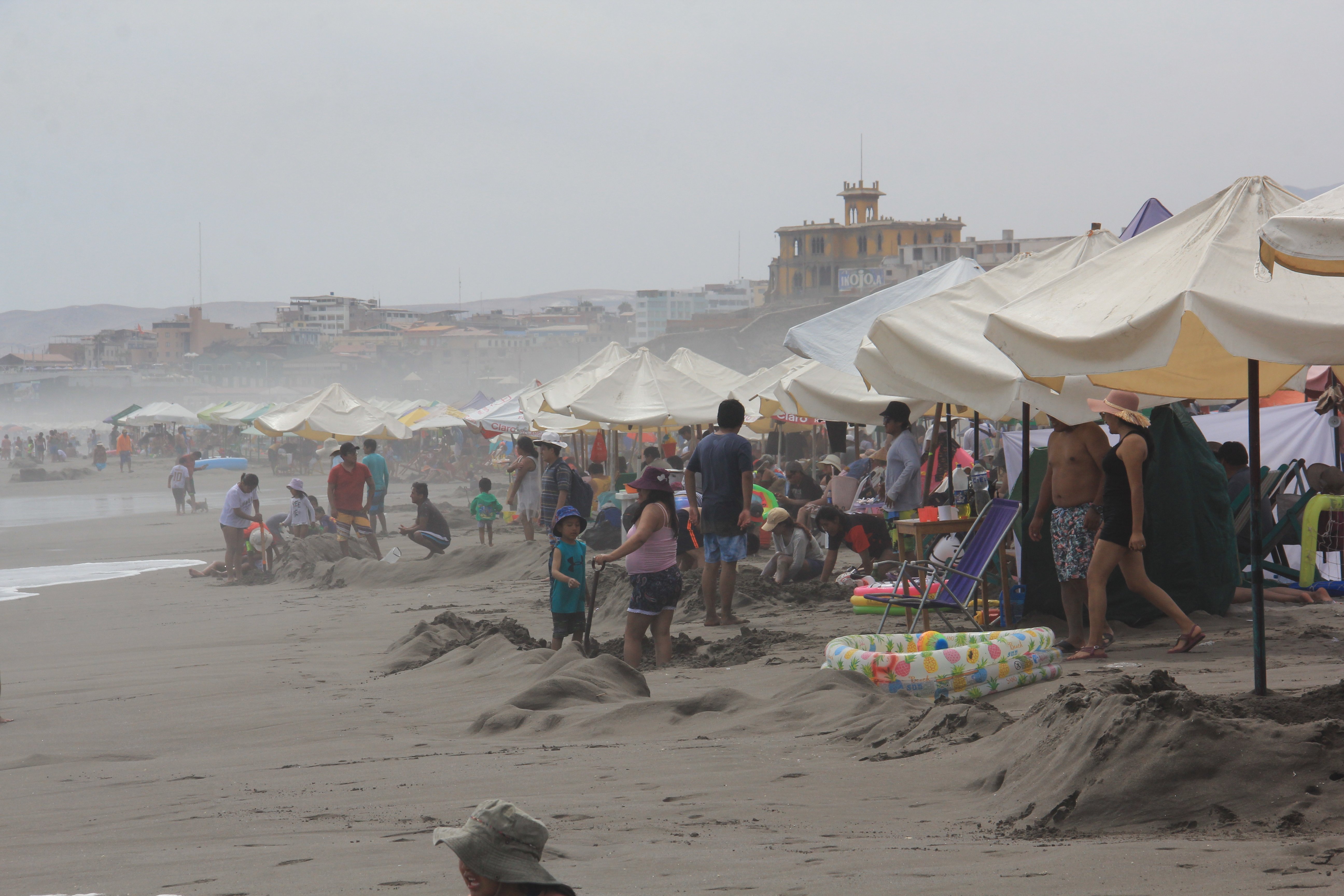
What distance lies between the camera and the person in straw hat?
246cm

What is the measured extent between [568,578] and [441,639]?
68.0 inches

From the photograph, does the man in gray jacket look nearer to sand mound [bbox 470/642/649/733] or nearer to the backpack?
the backpack

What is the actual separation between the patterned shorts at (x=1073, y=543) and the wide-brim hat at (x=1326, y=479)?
2281 mm

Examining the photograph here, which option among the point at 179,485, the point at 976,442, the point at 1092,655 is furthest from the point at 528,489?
the point at 179,485

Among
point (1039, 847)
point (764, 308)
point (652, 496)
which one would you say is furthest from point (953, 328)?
point (764, 308)

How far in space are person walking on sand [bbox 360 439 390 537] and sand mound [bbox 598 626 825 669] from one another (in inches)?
376

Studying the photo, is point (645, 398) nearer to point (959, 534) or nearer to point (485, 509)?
point (485, 509)

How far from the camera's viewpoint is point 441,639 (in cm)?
830

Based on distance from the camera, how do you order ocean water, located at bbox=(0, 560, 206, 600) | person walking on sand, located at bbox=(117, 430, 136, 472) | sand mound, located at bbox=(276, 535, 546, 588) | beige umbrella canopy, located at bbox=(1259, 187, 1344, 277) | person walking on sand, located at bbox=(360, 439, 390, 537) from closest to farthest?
beige umbrella canopy, located at bbox=(1259, 187, 1344, 277)
sand mound, located at bbox=(276, 535, 546, 588)
ocean water, located at bbox=(0, 560, 206, 600)
person walking on sand, located at bbox=(360, 439, 390, 537)
person walking on sand, located at bbox=(117, 430, 136, 472)

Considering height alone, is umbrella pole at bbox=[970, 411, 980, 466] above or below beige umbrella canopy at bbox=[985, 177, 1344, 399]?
below

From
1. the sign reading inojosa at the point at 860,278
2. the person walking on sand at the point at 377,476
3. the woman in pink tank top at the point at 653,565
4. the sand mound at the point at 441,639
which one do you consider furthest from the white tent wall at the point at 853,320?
the sign reading inojosa at the point at 860,278

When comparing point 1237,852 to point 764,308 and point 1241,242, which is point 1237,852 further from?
point 764,308

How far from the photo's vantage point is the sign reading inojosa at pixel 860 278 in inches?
Result: 3428

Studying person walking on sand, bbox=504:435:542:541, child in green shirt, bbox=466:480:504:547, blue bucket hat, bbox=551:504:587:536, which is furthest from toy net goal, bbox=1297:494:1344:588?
child in green shirt, bbox=466:480:504:547
